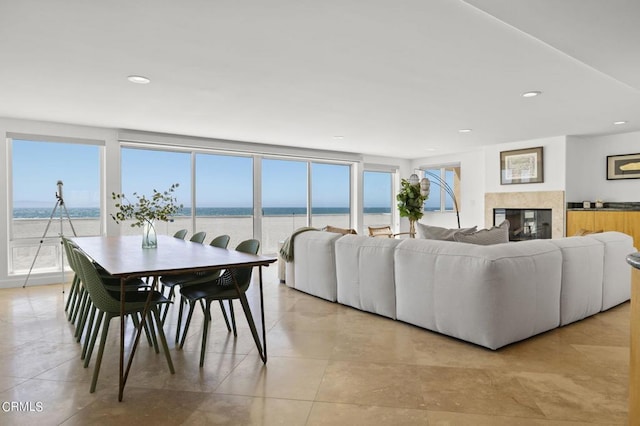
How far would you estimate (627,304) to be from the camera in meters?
4.24

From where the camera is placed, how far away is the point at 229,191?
25.6 ft

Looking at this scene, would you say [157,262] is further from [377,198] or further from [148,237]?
[377,198]

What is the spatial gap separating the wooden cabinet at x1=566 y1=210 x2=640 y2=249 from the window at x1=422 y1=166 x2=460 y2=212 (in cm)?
277

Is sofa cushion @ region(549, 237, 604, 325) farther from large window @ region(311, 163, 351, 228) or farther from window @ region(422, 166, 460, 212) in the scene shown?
large window @ region(311, 163, 351, 228)

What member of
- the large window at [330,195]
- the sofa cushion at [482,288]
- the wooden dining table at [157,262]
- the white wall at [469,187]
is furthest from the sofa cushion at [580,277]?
the large window at [330,195]

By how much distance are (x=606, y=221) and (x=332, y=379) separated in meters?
6.13

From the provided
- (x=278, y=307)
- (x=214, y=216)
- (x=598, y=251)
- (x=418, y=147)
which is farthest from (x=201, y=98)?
(x=418, y=147)

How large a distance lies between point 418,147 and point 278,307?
17.0 ft

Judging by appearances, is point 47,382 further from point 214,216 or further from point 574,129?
point 574,129

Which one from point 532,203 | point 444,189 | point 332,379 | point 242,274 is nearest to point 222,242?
point 242,274

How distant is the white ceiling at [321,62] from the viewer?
2350mm

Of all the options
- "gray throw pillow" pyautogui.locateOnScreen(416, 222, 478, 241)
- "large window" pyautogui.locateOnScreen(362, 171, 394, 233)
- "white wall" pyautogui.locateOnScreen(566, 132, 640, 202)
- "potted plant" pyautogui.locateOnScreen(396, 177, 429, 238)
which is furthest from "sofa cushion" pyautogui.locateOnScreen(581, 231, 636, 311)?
"large window" pyautogui.locateOnScreen(362, 171, 394, 233)

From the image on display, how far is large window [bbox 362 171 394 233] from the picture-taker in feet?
31.8

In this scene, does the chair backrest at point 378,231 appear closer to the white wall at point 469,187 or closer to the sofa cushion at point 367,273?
the white wall at point 469,187
